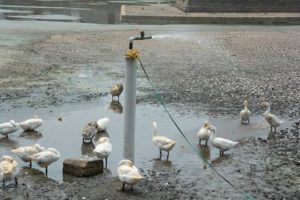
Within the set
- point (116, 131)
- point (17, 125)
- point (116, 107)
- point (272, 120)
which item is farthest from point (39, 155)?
point (272, 120)

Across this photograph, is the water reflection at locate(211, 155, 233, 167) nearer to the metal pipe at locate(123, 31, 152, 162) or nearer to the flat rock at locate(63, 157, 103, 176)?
the metal pipe at locate(123, 31, 152, 162)

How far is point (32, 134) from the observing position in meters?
10.1

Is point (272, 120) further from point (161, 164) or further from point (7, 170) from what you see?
point (7, 170)

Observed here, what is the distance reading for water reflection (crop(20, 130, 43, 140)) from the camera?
992 centimetres

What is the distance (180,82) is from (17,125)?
593 cm

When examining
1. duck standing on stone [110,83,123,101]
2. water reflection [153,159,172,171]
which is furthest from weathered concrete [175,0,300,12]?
water reflection [153,159,172,171]

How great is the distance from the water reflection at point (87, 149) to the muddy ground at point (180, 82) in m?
1.06

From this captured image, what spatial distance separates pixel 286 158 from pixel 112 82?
21.5 feet

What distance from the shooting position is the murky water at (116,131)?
9.07 meters

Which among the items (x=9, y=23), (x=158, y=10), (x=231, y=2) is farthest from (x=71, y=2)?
(x=9, y=23)

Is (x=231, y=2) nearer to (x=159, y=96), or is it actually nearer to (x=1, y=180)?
(x=159, y=96)

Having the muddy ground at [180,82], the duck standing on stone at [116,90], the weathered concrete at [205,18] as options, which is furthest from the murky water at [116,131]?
the weathered concrete at [205,18]

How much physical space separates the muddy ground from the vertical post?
1.41 ft

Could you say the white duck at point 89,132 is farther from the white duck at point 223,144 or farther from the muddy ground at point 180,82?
the white duck at point 223,144
